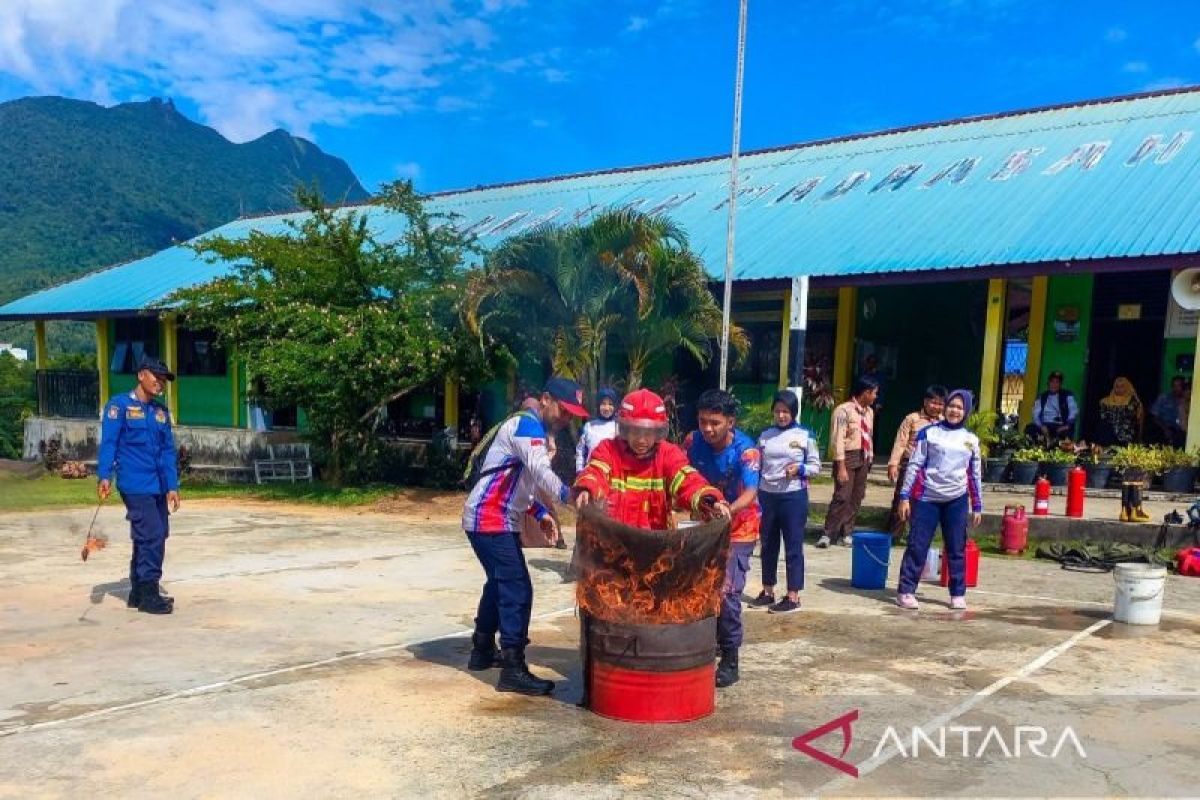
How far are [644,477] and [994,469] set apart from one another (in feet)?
31.3

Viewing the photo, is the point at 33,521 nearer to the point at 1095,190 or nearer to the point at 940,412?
the point at 940,412

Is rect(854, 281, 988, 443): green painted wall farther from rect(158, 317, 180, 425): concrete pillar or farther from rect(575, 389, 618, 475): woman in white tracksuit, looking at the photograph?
rect(158, 317, 180, 425): concrete pillar

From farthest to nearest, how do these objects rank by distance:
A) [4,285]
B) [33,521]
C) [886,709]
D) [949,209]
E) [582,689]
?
[4,285] < [949,209] < [33,521] < [582,689] < [886,709]

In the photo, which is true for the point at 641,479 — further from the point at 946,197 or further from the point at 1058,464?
the point at 946,197

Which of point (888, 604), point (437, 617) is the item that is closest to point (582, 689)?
point (437, 617)

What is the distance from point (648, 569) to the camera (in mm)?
4426

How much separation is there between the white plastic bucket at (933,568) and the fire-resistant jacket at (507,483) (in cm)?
437

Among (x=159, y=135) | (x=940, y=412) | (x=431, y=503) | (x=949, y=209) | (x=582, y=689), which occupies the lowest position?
(x=431, y=503)

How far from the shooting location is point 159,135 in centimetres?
11256

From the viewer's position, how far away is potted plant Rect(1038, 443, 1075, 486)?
12.4 meters

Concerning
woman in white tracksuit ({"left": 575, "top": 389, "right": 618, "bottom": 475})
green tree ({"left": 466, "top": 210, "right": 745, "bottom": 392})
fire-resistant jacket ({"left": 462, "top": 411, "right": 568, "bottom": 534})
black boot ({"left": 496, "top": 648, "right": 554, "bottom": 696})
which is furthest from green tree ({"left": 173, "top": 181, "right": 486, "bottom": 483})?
black boot ({"left": 496, "top": 648, "right": 554, "bottom": 696})

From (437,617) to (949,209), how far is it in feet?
37.3

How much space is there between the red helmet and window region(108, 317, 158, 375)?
22246 millimetres

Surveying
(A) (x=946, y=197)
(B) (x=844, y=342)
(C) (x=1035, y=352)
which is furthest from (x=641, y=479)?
(A) (x=946, y=197)
